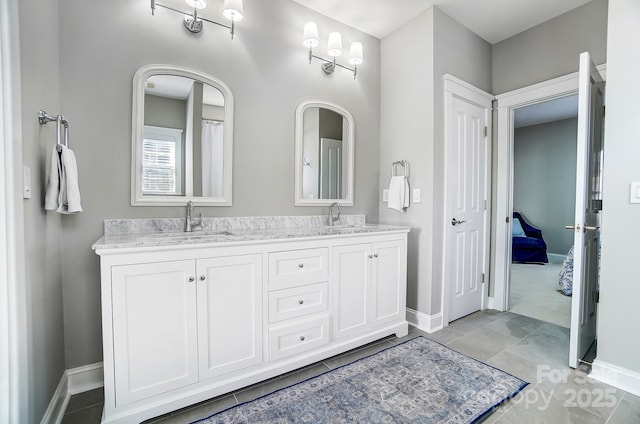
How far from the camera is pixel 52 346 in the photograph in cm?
147

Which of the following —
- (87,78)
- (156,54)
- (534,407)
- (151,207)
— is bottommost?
(534,407)

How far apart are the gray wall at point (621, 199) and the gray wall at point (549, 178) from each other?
4618mm

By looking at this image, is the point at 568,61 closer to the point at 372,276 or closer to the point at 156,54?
the point at 372,276

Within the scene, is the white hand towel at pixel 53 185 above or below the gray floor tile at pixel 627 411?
above

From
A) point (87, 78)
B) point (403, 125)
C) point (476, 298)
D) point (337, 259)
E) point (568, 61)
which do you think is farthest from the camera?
point (476, 298)

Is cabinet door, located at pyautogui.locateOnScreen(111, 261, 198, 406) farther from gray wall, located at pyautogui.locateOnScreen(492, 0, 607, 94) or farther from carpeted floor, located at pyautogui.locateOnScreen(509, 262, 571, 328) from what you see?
gray wall, located at pyautogui.locateOnScreen(492, 0, 607, 94)

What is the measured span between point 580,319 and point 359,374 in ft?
4.95

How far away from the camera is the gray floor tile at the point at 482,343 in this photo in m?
2.14

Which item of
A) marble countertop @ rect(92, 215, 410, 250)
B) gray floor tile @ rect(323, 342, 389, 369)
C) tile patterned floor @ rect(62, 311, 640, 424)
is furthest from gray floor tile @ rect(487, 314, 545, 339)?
marble countertop @ rect(92, 215, 410, 250)

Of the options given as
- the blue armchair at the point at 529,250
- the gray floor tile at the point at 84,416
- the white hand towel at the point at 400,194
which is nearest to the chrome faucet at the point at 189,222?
the gray floor tile at the point at 84,416

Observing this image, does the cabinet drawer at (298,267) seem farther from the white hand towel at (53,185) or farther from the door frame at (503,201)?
the door frame at (503,201)

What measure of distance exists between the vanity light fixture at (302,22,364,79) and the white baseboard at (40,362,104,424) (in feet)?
8.73

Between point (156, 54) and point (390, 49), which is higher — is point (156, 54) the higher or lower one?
the lower one

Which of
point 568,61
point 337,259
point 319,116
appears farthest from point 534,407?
point 568,61
